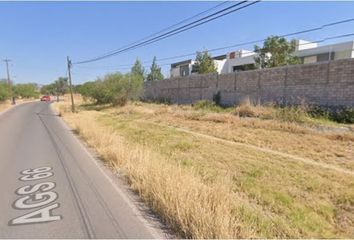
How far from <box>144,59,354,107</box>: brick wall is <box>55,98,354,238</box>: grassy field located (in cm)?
409

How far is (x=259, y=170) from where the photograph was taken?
26.6ft

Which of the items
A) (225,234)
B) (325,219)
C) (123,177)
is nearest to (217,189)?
(225,234)

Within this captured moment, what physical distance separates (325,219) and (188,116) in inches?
668

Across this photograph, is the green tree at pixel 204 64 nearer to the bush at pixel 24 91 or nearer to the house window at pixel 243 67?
the house window at pixel 243 67

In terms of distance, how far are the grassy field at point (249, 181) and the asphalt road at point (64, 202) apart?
1.55 ft

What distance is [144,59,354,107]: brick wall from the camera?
1692cm

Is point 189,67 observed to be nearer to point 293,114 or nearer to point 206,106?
point 206,106

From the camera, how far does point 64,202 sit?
5680 mm

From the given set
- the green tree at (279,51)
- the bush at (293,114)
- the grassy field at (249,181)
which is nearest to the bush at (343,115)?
the bush at (293,114)

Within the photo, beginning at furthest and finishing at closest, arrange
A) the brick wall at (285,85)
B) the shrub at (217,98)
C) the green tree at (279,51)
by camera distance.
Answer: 1. the green tree at (279,51)
2. the shrub at (217,98)
3. the brick wall at (285,85)

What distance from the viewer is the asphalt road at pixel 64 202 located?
452 cm

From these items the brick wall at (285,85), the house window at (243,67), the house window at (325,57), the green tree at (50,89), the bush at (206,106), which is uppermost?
the house window at (325,57)

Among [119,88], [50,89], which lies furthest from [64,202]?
[50,89]

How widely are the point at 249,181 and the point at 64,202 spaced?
156 inches
